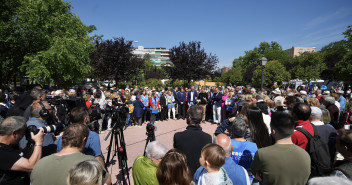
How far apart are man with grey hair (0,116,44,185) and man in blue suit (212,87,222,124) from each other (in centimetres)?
794

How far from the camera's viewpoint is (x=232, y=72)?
59.5 m

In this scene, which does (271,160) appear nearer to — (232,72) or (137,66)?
(137,66)

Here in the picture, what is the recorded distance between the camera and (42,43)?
646 inches

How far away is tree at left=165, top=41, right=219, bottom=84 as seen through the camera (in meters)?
19.9

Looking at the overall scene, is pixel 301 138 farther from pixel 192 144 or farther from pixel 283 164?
pixel 192 144

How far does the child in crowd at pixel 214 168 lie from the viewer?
5.94 ft

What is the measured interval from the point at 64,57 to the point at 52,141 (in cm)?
1457

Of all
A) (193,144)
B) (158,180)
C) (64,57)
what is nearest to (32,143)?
(158,180)

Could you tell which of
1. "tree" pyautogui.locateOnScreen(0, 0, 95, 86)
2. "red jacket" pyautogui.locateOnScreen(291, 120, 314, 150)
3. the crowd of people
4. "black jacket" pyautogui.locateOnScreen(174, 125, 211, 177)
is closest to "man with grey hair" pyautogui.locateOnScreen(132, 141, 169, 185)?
the crowd of people

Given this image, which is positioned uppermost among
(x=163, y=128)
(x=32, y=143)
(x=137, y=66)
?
(x=137, y=66)

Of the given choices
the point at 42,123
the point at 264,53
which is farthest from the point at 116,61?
the point at 264,53

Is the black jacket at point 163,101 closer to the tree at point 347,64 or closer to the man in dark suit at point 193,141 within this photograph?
the man in dark suit at point 193,141

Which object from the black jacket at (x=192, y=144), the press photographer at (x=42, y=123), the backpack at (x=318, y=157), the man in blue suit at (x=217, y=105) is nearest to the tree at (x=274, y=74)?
the man in blue suit at (x=217, y=105)

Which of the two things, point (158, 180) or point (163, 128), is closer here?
point (158, 180)
